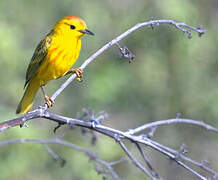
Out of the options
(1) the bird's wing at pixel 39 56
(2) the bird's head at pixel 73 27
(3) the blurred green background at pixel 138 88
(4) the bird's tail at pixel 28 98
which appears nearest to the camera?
(2) the bird's head at pixel 73 27

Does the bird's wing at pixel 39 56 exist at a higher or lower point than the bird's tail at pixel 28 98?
higher

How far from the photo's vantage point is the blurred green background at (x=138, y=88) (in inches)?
243

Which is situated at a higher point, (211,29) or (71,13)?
(71,13)

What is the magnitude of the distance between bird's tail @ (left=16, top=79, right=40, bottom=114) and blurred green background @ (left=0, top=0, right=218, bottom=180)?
2.67ft

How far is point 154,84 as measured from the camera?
6.88 metres

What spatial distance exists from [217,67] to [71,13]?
2.67 metres

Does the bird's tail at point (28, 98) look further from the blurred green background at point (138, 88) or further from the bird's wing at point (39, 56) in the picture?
the blurred green background at point (138, 88)

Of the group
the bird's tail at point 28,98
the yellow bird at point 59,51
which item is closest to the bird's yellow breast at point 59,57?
the yellow bird at point 59,51

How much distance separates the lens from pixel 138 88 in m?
7.02

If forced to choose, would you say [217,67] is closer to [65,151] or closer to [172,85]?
[172,85]

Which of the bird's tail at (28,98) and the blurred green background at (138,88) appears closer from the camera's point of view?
the bird's tail at (28,98)

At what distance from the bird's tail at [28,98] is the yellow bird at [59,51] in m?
0.19

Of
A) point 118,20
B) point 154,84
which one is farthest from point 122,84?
point 118,20

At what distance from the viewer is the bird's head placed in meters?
4.61
